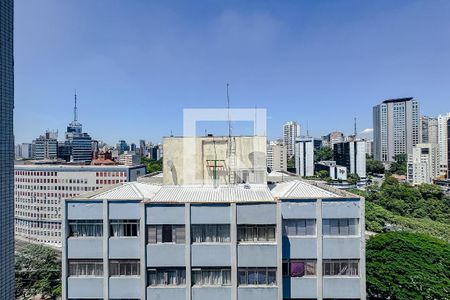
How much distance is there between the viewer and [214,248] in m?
10.6

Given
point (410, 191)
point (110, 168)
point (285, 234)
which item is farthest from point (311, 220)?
point (410, 191)

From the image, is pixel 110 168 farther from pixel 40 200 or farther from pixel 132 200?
pixel 132 200

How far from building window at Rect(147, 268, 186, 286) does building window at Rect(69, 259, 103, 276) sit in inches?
84.6

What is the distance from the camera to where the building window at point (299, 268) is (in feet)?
35.4

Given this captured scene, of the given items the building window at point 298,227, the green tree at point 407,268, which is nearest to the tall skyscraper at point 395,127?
the green tree at point 407,268

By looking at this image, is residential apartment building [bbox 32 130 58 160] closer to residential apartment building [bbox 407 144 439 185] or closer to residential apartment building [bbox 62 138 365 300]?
residential apartment building [bbox 62 138 365 300]

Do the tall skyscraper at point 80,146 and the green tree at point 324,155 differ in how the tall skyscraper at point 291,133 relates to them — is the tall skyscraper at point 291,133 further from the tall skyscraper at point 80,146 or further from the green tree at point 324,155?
the tall skyscraper at point 80,146

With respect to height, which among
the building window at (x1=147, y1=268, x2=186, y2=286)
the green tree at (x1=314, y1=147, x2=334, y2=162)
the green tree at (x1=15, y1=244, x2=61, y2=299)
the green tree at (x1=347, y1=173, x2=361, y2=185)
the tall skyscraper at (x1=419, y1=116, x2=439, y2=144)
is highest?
the tall skyscraper at (x1=419, y1=116, x2=439, y2=144)

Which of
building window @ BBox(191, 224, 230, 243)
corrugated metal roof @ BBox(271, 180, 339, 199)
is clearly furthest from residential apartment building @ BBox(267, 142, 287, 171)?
building window @ BBox(191, 224, 230, 243)

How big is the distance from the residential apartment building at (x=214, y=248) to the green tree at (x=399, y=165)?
86.4 metres

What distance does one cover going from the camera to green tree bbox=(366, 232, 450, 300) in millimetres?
14727

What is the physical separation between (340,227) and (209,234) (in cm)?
547

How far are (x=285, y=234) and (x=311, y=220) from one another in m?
1.23

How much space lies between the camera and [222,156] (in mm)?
15227
